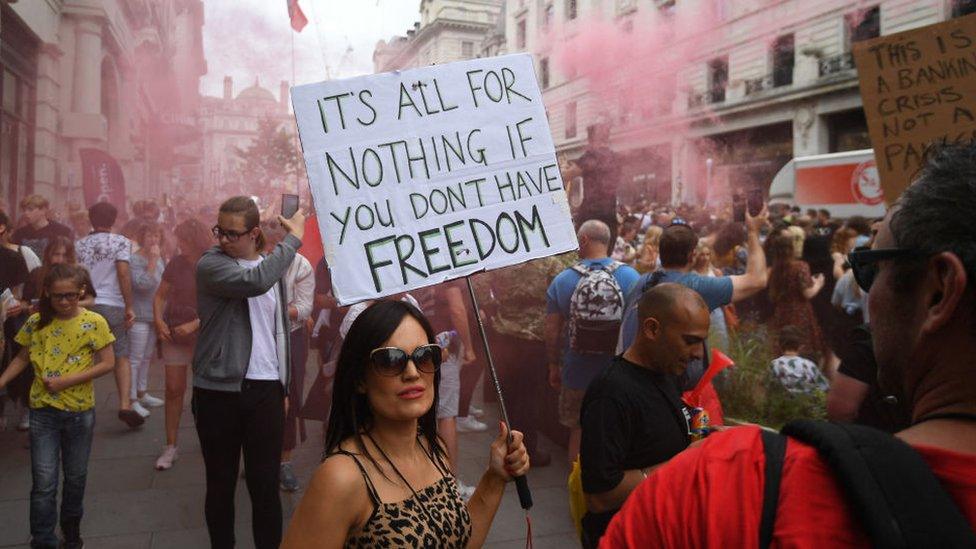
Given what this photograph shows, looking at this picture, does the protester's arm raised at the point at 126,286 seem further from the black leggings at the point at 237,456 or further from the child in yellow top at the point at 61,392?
the black leggings at the point at 237,456

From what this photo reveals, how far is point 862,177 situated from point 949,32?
11618mm

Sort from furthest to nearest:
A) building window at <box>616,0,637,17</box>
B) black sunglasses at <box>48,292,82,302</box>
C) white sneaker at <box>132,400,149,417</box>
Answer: building window at <box>616,0,637,17</box> → white sneaker at <box>132,400,149,417</box> → black sunglasses at <box>48,292,82,302</box>

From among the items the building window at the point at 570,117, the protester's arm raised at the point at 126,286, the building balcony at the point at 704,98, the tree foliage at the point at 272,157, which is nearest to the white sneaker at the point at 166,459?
the protester's arm raised at the point at 126,286

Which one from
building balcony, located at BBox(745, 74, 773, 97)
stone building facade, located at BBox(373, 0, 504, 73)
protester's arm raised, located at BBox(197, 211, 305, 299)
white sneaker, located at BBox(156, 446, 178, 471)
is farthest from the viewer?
stone building facade, located at BBox(373, 0, 504, 73)

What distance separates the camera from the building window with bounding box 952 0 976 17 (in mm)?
10727

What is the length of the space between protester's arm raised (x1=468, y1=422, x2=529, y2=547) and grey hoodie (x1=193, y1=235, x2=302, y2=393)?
1670 mm

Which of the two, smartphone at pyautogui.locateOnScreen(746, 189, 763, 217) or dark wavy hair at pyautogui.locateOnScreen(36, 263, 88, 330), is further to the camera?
smartphone at pyautogui.locateOnScreen(746, 189, 763, 217)

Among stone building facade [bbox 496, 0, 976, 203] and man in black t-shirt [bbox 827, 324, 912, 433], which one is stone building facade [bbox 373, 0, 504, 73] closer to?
stone building facade [bbox 496, 0, 976, 203]

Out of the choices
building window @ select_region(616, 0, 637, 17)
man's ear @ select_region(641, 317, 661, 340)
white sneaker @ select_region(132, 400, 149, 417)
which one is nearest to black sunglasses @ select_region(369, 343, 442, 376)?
man's ear @ select_region(641, 317, 661, 340)

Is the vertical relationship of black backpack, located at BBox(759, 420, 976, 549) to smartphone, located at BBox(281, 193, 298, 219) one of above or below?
below

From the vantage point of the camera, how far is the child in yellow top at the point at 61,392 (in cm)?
369

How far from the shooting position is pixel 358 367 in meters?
2.11

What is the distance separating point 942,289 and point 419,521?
1.43 m

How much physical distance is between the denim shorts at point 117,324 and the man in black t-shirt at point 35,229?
1248 millimetres
